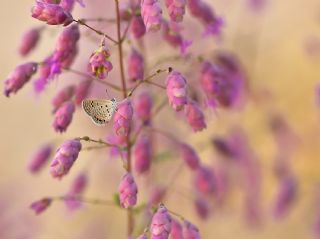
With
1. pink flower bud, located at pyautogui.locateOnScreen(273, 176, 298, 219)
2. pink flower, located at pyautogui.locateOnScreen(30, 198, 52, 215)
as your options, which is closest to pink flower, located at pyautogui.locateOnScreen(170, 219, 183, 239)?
pink flower, located at pyautogui.locateOnScreen(30, 198, 52, 215)

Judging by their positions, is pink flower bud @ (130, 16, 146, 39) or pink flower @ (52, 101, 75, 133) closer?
pink flower @ (52, 101, 75, 133)

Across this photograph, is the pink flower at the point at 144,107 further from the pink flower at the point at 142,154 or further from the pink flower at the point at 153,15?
the pink flower at the point at 153,15

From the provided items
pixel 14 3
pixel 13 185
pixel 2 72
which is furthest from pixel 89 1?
pixel 14 3

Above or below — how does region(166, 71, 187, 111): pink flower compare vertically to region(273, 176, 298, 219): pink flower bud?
above

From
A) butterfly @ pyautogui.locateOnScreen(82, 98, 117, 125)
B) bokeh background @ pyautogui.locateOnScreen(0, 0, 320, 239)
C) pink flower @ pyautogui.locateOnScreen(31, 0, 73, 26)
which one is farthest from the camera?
bokeh background @ pyautogui.locateOnScreen(0, 0, 320, 239)

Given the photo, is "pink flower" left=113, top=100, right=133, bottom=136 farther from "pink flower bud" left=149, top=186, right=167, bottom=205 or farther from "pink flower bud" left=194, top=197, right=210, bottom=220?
"pink flower bud" left=194, top=197, right=210, bottom=220

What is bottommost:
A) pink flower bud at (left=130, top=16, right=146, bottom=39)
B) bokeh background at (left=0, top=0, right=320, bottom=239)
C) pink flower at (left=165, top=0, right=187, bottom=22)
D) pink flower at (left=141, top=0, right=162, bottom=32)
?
bokeh background at (left=0, top=0, right=320, bottom=239)

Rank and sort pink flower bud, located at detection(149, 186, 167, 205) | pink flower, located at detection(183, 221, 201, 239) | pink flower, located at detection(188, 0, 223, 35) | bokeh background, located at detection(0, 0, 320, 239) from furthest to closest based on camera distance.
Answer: bokeh background, located at detection(0, 0, 320, 239) < pink flower bud, located at detection(149, 186, 167, 205) < pink flower, located at detection(188, 0, 223, 35) < pink flower, located at detection(183, 221, 201, 239)
